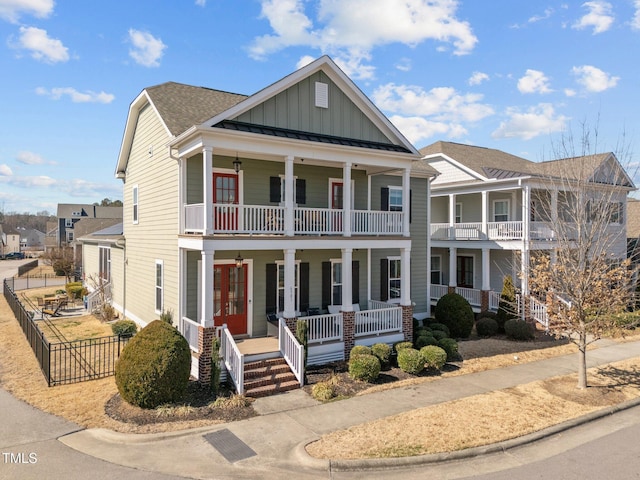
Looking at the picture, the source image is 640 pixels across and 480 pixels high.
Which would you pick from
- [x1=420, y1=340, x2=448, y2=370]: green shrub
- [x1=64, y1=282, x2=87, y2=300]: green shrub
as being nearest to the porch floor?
[x1=420, y1=340, x2=448, y2=370]: green shrub

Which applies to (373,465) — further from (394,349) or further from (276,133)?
(276,133)

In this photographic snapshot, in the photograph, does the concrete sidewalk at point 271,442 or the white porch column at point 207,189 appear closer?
the concrete sidewalk at point 271,442

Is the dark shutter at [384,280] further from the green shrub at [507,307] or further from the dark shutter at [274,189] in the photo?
the dark shutter at [274,189]

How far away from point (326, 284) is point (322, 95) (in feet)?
22.1

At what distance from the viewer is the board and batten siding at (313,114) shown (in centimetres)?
1325

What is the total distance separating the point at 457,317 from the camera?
17047 millimetres

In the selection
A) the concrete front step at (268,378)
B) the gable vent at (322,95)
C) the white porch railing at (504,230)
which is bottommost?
the concrete front step at (268,378)

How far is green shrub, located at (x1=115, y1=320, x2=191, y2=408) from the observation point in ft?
31.4

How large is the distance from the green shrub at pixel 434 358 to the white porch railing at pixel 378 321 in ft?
6.71

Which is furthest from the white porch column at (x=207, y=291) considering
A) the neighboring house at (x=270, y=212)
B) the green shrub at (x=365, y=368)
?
the green shrub at (x=365, y=368)

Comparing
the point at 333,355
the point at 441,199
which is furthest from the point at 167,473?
the point at 441,199

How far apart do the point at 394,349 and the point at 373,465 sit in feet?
23.0

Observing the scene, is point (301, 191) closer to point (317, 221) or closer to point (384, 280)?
point (317, 221)

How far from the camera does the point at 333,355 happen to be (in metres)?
13.5
